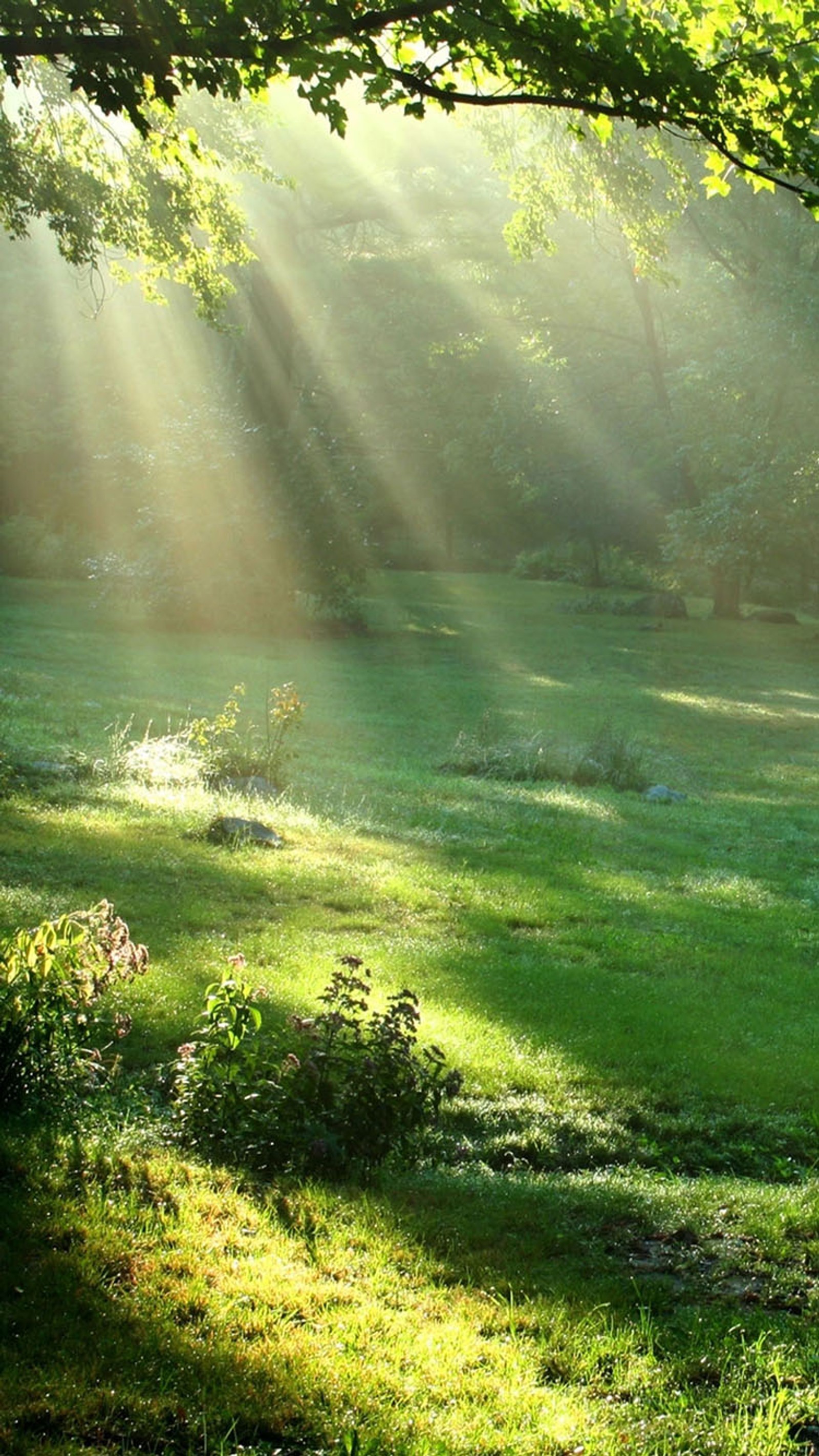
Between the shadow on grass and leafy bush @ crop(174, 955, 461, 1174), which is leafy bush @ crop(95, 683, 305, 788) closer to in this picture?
leafy bush @ crop(174, 955, 461, 1174)

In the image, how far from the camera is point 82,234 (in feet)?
44.4

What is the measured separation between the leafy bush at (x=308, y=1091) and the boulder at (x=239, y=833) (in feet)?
18.6

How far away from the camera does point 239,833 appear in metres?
11.4

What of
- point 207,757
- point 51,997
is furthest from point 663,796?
point 51,997

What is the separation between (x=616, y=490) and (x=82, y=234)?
96.5 ft

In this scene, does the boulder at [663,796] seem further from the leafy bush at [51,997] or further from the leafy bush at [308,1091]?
the leafy bush at [51,997]

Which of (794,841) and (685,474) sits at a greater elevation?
(685,474)

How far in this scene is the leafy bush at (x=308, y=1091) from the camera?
497 centimetres

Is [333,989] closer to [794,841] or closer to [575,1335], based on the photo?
[575,1335]

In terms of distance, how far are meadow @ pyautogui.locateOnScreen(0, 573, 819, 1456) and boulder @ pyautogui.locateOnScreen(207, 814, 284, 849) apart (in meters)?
0.22

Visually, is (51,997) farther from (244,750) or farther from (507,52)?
(244,750)

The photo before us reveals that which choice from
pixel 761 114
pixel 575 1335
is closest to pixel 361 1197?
pixel 575 1335

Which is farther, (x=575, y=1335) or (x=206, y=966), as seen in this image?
(x=206, y=966)

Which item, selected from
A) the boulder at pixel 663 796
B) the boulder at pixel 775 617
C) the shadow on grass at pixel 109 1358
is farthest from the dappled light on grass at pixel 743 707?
the shadow on grass at pixel 109 1358
